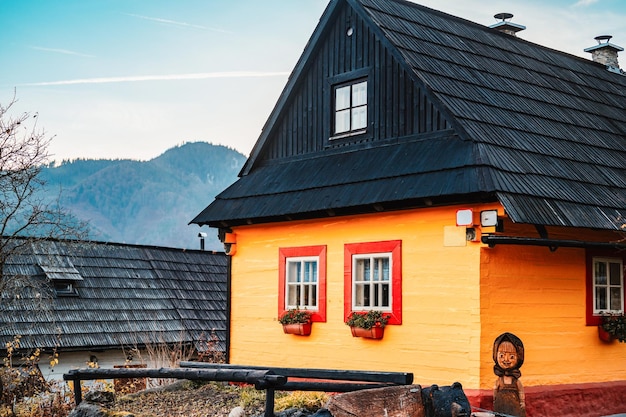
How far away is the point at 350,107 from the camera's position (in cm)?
1485

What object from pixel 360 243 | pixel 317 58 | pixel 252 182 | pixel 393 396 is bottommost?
pixel 393 396

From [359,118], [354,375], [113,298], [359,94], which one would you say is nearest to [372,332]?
[354,375]

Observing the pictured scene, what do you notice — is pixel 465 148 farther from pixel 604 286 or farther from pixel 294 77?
pixel 294 77

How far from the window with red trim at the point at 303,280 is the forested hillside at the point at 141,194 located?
100 meters

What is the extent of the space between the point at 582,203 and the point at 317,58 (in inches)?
206

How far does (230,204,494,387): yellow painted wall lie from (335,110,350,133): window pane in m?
1.66

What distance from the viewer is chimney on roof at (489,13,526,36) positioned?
18203mm

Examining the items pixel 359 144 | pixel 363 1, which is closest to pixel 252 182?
pixel 359 144

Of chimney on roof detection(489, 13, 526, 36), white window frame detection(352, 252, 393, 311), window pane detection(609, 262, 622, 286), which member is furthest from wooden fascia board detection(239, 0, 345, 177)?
window pane detection(609, 262, 622, 286)

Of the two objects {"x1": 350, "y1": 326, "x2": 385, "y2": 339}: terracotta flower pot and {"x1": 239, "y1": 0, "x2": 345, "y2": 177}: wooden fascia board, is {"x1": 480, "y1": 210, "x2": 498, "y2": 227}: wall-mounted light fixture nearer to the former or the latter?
{"x1": 350, "y1": 326, "x2": 385, "y2": 339}: terracotta flower pot

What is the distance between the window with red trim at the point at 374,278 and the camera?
12867 millimetres

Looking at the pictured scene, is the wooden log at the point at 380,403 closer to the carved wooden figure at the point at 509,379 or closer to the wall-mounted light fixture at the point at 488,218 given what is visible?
the carved wooden figure at the point at 509,379

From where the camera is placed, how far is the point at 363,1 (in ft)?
48.8

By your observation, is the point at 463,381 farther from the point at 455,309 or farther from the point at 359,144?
the point at 359,144
